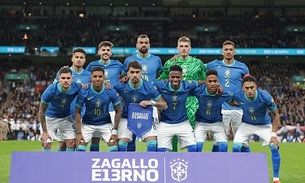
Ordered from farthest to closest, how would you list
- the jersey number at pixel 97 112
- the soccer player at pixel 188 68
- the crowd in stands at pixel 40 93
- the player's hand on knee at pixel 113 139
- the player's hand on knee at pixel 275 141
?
the crowd in stands at pixel 40 93, the soccer player at pixel 188 68, the jersey number at pixel 97 112, the player's hand on knee at pixel 113 139, the player's hand on knee at pixel 275 141

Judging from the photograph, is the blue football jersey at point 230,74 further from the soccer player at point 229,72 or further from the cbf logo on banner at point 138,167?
the cbf logo on banner at point 138,167

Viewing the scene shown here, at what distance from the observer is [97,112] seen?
7703mm

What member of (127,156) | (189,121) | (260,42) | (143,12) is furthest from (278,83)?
(127,156)

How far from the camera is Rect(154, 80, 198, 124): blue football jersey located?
7.51 metres

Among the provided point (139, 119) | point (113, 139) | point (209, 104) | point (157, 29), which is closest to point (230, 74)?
point (209, 104)

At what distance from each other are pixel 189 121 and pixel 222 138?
27.1 inches

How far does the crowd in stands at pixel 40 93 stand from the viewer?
26.0 metres

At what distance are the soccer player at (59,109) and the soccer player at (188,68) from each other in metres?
1.91

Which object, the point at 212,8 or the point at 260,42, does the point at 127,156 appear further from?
the point at 212,8

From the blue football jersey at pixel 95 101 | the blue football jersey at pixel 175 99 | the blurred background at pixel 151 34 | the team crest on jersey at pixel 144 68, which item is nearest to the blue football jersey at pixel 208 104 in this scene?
the blue football jersey at pixel 175 99

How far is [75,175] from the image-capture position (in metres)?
5.60

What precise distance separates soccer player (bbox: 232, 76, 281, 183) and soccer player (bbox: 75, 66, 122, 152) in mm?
2110

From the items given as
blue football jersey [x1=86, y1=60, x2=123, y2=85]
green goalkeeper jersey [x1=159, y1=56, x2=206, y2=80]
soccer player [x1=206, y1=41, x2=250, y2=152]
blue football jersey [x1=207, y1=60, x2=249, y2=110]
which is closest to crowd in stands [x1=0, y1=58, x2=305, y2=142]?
soccer player [x1=206, y1=41, x2=250, y2=152]

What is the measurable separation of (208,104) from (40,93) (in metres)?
25.7
